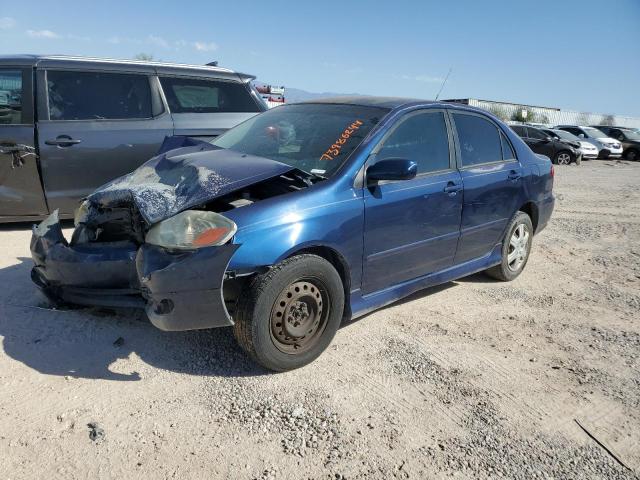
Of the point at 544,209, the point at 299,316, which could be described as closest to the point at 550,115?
the point at 544,209

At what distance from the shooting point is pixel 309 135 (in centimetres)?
379

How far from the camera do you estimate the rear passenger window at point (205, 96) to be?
6.26 metres

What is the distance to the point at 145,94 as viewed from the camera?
6086 millimetres

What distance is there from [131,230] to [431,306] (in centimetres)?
246

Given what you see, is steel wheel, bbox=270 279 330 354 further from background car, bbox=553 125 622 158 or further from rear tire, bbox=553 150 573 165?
background car, bbox=553 125 622 158

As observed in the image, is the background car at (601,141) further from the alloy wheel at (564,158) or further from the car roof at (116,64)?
the car roof at (116,64)

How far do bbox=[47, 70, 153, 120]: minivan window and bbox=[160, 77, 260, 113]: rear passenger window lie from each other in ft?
0.98

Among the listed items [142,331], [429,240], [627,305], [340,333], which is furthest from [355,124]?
[627,305]

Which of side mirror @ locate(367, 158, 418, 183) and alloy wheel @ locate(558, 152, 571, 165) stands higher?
side mirror @ locate(367, 158, 418, 183)

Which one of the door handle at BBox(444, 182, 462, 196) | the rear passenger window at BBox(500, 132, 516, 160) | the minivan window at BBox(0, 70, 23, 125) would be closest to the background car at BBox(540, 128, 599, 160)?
the rear passenger window at BBox(500, 132, 516, 160)

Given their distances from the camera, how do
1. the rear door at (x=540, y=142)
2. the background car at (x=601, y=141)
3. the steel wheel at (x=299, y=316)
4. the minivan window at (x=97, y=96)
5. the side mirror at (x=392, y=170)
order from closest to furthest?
the steel wheel at (x=299, y=316), the side mirror at (x=392, y=170), the minivan window at (x=97, y=96), the rear door at (x=540, y=142), the background car at (x=601, y=141)

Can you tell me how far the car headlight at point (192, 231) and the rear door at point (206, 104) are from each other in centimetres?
357

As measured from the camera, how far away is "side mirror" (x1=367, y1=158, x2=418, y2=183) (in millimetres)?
3289

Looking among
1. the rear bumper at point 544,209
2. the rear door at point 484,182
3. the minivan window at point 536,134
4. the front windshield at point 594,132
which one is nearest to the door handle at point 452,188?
the rear door at point 484,182
